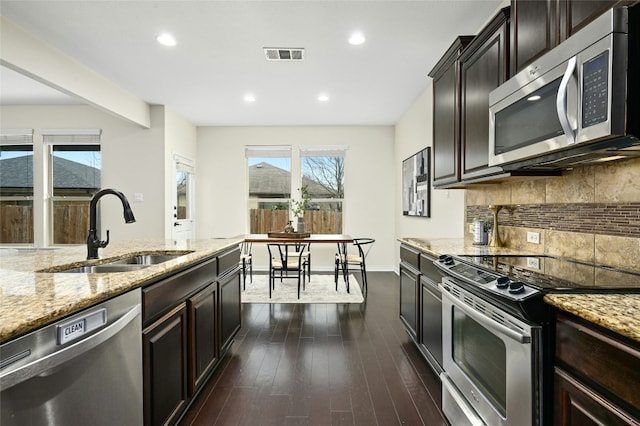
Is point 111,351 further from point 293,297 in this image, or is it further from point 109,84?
point 109,84

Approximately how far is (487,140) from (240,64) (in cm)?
273

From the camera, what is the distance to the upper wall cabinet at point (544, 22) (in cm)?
135

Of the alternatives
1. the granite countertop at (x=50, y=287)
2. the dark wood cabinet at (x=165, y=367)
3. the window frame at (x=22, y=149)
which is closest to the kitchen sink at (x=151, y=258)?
the granite countertop at (x=50, y=287)

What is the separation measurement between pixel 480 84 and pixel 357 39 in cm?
136

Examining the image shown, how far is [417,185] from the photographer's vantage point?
16.3 ft

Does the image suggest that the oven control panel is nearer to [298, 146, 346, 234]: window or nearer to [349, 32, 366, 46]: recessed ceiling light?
[349, 32, 366, 46]: recessed ceiling light

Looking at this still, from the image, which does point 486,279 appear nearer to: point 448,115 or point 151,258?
point 448,115

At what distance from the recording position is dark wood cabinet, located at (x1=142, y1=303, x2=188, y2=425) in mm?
1473

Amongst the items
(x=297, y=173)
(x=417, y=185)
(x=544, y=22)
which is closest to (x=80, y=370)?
(x=544, y=22)

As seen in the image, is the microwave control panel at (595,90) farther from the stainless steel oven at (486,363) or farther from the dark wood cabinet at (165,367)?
the dark wood cabinet at (165,367)

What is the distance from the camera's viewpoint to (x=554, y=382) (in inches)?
45.1

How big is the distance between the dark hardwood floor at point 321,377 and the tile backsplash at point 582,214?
1.22 metres

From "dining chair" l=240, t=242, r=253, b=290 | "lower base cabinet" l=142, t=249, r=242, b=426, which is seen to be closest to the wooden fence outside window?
"dining chair" l=240, t=242, r=253, b=290

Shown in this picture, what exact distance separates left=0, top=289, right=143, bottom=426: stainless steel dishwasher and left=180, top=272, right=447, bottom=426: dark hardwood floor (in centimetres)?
84
